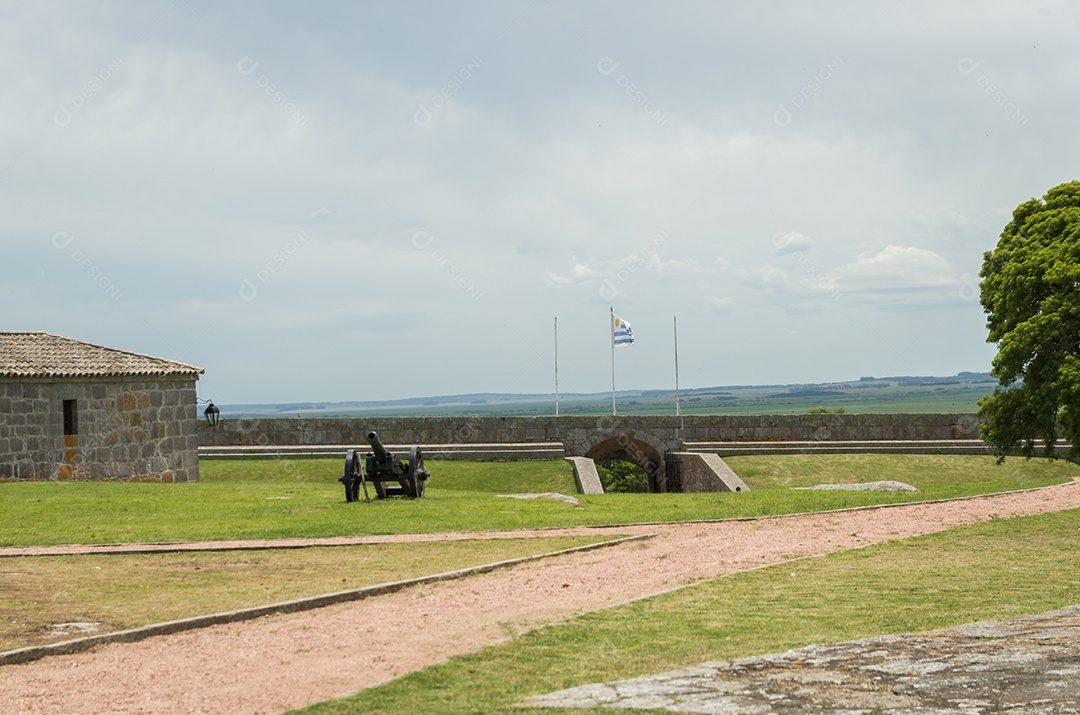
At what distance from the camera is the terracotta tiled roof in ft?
83.1

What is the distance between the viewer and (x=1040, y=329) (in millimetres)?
19359

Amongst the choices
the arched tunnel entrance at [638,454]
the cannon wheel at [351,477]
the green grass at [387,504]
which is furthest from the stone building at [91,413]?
the arched tunnel entrance at [638,454]

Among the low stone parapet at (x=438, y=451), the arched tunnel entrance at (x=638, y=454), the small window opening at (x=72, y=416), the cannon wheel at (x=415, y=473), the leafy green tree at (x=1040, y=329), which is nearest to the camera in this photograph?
the leafy green tree at (x=1040, y=329)

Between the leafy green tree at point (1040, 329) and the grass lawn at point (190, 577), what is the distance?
9.88 m

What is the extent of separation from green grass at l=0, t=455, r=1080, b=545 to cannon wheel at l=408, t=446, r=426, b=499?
25 centimetres

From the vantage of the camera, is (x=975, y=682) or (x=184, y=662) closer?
(x=975, y=682)

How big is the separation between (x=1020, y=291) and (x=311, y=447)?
748 inches

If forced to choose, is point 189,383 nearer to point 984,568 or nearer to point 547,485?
point 547,485

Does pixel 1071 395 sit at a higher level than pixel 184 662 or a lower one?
higher

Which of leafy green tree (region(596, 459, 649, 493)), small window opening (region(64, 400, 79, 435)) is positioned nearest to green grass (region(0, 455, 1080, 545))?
small window opening (region(64, 400, 79, 435))

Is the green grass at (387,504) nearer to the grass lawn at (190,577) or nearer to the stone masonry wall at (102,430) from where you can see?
the grass lawn at (190,577)

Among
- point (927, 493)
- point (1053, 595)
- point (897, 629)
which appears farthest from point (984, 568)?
point (927, 493)

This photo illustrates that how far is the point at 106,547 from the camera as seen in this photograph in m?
13.8

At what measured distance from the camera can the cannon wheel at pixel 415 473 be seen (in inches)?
781
